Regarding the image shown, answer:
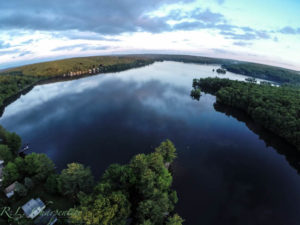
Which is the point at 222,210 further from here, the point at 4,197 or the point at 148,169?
the point at 4,197

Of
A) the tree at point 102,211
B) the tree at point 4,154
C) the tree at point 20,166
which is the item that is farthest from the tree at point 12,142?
the tree at point 102,211

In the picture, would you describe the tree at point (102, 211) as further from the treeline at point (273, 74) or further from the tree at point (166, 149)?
the treeline at point (273, 74)

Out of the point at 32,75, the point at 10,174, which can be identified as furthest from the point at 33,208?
the point at 32,75

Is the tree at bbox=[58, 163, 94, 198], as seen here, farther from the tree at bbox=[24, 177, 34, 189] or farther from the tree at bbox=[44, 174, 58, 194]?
the tree at bbox=[24, 177, 34, 189]

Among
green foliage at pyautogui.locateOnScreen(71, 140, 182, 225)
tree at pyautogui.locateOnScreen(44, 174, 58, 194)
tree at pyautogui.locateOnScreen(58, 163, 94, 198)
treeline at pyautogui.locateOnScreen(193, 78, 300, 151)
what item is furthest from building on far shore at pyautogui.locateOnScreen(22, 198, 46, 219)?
treeline at pyautogui.locateOnScreen(193, 78, 300, 151)

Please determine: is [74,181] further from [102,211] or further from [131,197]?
[131,197]
